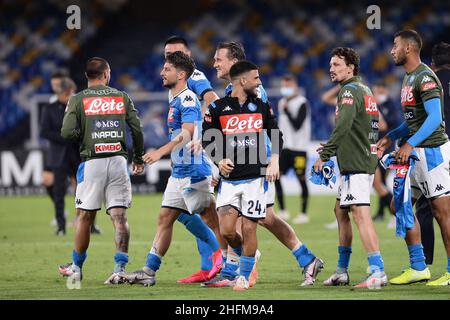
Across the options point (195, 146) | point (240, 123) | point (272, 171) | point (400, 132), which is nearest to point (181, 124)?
point (195, 146)

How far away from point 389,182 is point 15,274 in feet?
42.4

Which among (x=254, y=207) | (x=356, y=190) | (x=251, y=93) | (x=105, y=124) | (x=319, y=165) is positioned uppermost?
(x=251, y=93)

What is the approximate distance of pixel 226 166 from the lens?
8.58 m

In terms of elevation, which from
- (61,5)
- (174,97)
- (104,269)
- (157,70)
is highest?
(61,5)

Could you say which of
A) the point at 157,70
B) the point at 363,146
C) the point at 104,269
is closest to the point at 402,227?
the point at 363,146

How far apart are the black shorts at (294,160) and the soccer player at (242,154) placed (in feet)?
25.8

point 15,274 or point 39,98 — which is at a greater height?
point 39,98

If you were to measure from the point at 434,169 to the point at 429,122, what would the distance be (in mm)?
602

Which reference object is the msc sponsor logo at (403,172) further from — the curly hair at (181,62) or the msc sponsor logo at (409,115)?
the curly hair at (181,62)

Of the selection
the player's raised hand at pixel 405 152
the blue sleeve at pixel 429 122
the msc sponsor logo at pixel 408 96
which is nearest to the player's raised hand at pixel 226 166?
Result: the player's raised hand at pixel 405 152

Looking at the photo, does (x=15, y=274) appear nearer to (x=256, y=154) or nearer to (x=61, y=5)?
(x=256, y=154)

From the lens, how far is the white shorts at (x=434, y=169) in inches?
363

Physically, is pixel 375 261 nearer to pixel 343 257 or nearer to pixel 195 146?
pixel 343 257
